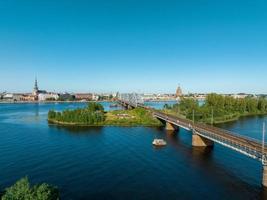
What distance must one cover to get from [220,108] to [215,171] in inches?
4043

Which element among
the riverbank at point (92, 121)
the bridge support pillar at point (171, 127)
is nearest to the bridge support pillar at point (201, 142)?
the bridge support pillar at point (171, 127)

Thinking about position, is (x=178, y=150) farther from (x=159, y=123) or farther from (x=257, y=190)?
(x=159, y=123)

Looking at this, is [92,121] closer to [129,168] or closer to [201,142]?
[201,142]

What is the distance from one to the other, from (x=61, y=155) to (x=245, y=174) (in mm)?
36262

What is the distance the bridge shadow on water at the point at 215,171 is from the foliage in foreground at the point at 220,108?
5583cm

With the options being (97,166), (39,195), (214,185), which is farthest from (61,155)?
(39,195)

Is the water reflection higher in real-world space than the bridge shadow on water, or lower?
higher

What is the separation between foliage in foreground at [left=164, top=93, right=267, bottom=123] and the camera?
131 metres

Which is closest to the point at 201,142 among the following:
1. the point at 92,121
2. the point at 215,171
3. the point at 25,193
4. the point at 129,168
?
the point at 215,171

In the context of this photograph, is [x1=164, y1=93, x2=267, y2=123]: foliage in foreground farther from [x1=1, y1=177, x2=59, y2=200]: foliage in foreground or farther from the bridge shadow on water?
[x1=1, y1=177, x2=59, y2=200]: foliage in foreground

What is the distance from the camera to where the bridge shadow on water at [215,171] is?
38.6 m

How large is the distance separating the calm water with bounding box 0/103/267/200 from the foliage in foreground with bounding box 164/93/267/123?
57.5 metres

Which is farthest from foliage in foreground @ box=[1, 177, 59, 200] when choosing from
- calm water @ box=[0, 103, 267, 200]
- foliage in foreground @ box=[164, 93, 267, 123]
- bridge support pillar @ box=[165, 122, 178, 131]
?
foliage in foreground @ box=[164, 93, 267, 123]

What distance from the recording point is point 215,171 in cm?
4894
